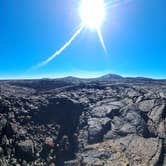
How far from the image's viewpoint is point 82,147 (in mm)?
29047

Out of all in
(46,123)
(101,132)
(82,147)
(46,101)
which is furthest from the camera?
(46,101)

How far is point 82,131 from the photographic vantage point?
32719 millimetres

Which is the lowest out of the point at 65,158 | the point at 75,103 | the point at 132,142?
the point at 65,158

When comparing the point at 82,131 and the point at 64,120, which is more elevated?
the point at 64,120

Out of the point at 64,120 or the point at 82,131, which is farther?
the point at 64,120

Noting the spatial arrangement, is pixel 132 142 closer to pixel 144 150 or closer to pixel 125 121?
pixel 144 150

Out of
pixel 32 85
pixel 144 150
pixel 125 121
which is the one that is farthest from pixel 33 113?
pixel 32 85

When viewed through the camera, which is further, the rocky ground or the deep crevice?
the deep crevice

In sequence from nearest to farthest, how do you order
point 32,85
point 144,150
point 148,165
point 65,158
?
1. point 148,165
2. point 144,150
3. point 65,158
4. point 32,85

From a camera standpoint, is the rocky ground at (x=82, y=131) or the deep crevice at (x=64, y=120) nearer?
the rocky ground at (x=82, y=131)

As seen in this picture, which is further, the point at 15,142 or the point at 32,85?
the point at 32,85

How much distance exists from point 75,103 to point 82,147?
13.0 metres

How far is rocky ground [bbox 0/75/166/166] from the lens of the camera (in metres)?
24.8

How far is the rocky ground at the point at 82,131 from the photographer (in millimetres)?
24828
